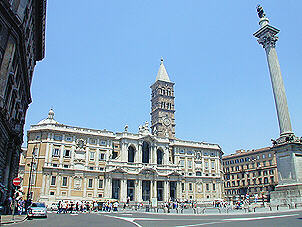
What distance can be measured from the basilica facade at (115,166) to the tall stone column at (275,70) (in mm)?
37076

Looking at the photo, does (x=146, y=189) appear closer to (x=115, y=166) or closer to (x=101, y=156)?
(x=115, y=166)

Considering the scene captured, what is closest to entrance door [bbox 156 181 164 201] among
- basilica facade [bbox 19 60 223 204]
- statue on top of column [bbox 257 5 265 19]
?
basilica facade [bbox 19 60 223 204]

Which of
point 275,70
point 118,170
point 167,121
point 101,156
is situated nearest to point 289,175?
point 275,70

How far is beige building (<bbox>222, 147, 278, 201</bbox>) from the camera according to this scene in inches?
3002

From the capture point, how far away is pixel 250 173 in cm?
8219

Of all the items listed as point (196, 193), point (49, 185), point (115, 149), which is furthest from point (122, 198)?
point (196, 193)

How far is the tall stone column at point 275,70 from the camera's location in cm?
2867

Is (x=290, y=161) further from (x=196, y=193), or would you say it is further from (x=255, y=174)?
(x=255, y=174)

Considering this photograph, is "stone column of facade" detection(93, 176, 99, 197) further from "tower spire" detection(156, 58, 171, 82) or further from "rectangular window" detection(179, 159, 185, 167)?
"tower spire" detection(156, 58, 171, 82)

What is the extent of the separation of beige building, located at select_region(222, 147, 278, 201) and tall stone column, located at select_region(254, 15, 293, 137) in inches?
1999

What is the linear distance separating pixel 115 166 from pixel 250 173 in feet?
156

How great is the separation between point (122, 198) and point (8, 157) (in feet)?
115

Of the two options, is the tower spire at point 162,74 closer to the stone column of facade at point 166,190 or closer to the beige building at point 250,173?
the beige building at point 250,173

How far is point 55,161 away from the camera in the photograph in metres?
54.5
